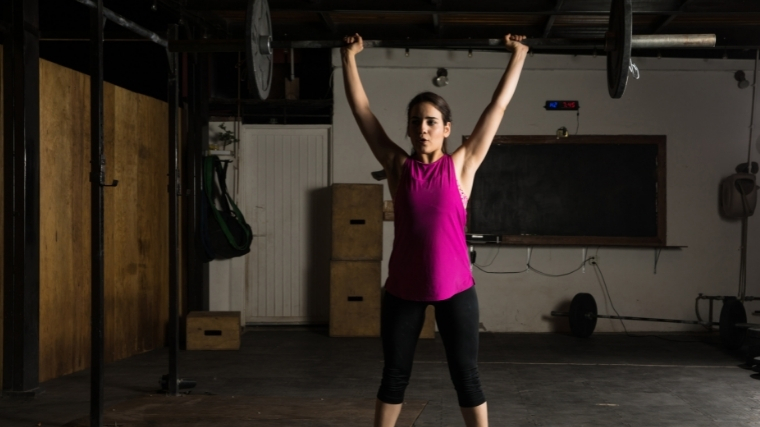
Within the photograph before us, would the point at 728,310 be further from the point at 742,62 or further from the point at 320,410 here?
the point at 320,410

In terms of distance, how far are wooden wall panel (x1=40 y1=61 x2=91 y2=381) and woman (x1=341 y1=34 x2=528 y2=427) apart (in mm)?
2834

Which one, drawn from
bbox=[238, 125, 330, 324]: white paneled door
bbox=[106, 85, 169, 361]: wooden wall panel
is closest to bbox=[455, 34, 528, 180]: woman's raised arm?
bbox=[106, 85, 169, 361]: wooden wall panel

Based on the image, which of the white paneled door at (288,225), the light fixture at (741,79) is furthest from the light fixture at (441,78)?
the light fixture at (741,79)

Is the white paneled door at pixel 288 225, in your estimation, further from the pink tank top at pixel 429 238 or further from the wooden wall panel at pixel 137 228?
the pink tank top at pixel 429 238

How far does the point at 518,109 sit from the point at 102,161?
435cm

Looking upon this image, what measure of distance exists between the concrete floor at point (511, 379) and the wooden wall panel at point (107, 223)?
0.83 feet

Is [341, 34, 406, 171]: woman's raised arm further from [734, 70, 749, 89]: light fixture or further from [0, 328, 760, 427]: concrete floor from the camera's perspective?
[734, 70, 749, 89]: light fixture

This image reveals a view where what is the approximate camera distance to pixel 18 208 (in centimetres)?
425

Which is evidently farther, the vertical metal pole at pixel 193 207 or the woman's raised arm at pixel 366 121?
the vertical metal pole at pixel 193 207

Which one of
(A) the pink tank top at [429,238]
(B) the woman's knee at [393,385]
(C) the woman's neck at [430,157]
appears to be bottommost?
(B) the woman's knee at [393,385]

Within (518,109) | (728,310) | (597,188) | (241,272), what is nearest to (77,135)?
(241,272)

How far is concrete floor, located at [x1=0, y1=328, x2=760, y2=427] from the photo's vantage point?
391cm

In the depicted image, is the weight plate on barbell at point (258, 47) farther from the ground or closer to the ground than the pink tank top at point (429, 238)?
farther from the ground

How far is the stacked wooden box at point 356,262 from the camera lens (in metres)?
6.61
